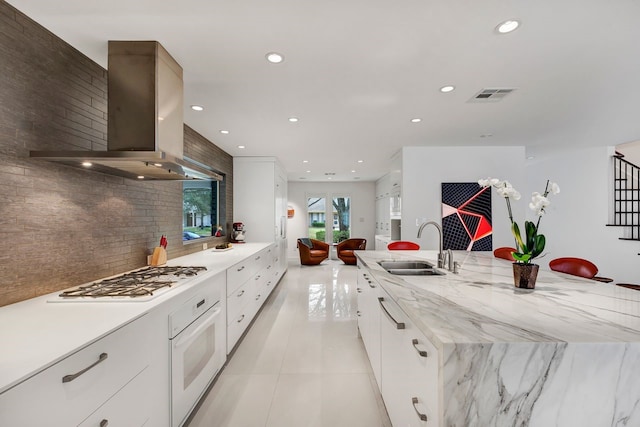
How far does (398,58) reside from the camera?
2068mm

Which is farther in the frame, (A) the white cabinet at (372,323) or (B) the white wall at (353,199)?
(B) the white wall at (353,199)

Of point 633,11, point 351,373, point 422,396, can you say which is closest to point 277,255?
point 351,373

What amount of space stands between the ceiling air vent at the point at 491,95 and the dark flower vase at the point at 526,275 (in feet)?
6.12

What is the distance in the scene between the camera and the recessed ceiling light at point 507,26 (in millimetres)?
1677

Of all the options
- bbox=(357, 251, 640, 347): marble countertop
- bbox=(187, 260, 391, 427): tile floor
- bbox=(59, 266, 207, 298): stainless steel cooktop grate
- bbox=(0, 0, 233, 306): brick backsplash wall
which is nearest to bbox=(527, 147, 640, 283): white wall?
bbox=(357, 251, 640, 347): marble countertop

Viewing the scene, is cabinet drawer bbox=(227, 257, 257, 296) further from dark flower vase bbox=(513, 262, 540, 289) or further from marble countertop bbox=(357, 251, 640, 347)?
dark flower vase bbox=(513, 262, 540, 289)

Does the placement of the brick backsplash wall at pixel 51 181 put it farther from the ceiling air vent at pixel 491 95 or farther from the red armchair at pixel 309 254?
the red armchair at pixel 309 254

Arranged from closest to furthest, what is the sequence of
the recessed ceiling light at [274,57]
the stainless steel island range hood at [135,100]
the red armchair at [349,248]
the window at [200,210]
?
1. the stainless steel island range hood at [135,100]
2. the recessed ceiling light at [274,57]
3. the window at [200,210]
4. the red armchair at [349,248]

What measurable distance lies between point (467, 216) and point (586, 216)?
8.09 ft

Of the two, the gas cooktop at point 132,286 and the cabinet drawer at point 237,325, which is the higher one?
the gas cooktop at point 132,286

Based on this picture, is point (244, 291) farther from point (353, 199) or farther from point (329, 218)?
point (353, 199)

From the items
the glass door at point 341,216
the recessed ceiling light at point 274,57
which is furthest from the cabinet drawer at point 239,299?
the glass door at point 341,216

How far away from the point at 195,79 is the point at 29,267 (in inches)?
69.4

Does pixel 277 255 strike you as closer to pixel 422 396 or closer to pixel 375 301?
pixel 375 301
